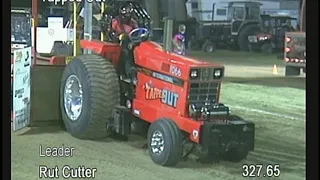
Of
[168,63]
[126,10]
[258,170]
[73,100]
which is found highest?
[126,10]

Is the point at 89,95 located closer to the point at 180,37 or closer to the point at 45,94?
the point at 45,94

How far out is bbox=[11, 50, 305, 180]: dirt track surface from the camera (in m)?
4.10

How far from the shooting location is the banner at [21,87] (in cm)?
414

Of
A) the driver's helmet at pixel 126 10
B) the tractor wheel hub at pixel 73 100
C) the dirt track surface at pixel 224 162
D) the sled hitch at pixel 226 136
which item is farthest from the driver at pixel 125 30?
the sled hitch at pixel 226 136

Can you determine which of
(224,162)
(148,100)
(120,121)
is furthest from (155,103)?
(224,162)

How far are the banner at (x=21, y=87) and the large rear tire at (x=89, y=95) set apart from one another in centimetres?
19

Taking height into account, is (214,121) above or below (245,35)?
below

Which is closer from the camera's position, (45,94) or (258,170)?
(258,170)

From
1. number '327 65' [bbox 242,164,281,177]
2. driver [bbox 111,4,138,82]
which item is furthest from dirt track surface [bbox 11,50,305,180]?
driver [bbox 111,4,138,82]

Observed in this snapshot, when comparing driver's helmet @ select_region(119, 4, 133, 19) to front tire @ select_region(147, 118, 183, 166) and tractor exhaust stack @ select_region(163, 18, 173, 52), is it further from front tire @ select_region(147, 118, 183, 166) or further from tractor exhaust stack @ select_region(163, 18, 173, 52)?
front tire @ select_region(147, 118, 183, 166)

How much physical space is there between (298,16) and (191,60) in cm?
59

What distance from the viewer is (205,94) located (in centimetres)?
419

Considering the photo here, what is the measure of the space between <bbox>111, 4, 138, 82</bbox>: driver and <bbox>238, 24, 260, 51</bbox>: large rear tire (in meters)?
0.55

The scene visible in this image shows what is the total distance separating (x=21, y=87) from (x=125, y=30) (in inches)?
24.3
